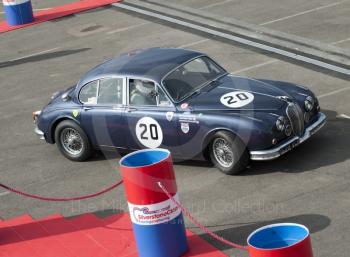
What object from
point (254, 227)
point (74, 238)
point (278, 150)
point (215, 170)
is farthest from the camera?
point (215, 170)

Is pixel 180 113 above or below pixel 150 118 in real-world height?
above

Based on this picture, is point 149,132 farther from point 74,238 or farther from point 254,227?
point 254,227

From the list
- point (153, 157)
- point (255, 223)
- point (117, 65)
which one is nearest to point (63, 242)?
point (153, 157)

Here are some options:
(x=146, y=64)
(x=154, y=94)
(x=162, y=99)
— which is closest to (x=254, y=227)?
(x=162, y=99)

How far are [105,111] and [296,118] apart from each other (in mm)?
3060

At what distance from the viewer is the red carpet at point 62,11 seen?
23953mm

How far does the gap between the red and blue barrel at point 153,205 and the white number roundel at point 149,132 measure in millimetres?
2350

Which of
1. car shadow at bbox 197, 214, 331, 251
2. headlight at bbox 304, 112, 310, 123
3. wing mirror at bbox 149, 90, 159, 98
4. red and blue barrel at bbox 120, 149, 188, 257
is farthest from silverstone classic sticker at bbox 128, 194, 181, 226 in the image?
headlight at bbox 304, 112, 310, 123

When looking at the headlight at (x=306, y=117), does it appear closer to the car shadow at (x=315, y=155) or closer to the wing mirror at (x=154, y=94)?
the car shadow at (x=315, y=155)

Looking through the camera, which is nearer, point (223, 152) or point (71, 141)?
point (223, 152)

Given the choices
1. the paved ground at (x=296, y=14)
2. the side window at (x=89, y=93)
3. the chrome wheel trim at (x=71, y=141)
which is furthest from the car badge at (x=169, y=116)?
the paved ground at (x=296, y=14)

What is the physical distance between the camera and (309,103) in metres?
12.2

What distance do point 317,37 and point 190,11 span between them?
498 cm

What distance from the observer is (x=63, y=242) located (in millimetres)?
10711
